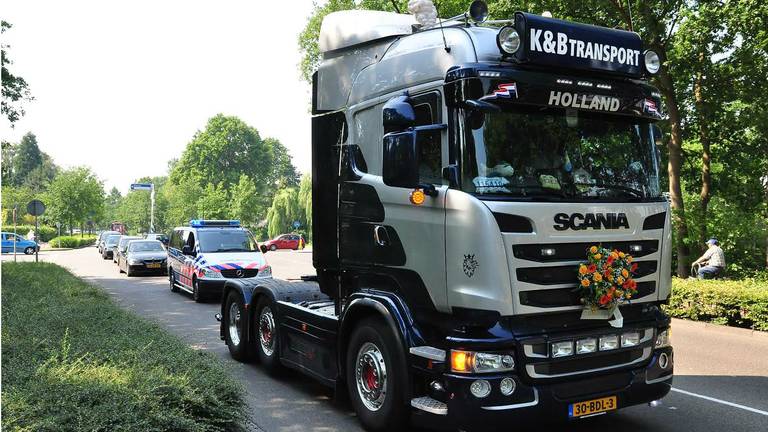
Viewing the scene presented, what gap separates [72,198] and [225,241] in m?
48.1

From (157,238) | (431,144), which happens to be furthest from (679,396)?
(157,238)

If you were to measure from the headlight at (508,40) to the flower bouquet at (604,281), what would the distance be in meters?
1.67

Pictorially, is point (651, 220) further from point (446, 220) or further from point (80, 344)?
point (80, 344)

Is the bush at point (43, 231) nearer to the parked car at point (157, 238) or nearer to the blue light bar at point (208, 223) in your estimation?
the parked car at point (157, 238)

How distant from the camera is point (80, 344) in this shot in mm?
5906

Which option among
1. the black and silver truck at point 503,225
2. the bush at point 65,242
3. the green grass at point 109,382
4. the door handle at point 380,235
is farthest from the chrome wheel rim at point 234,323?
the bush at point 65,242

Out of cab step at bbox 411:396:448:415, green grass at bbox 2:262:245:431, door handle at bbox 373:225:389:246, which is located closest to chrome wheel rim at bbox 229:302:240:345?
green grass at bbox 2:262:245:431

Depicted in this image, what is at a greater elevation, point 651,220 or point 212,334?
point 651,220

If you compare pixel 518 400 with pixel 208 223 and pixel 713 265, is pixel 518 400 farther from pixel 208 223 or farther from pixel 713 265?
pixel 713 265

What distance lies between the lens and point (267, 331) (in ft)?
25.4

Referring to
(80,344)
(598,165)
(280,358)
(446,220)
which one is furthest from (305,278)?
(598,165)

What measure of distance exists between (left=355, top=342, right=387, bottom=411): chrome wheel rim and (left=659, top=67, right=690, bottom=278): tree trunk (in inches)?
554

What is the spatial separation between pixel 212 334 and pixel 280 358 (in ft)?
13.7

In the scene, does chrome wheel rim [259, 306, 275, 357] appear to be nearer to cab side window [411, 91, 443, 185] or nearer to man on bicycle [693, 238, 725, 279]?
cab side window [411, 91, 443, 185]
